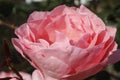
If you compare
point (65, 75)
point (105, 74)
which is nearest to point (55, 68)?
point (65, 75)

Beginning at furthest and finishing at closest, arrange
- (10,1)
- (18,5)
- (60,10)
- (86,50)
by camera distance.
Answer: (10,1), (18,5), (60,10), (86,50)

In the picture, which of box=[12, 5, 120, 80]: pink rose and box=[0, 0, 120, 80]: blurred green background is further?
box=[0, 0, 120, 80]: blurred green background

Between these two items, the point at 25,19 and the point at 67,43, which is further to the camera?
the point at 25,19

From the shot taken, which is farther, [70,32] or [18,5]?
[18,5]

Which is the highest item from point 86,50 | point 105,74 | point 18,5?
point 18,5

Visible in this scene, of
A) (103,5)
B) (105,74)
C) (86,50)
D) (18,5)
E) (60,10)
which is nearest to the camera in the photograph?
(86,50)

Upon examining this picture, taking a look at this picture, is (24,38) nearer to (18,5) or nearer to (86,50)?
(86,50)

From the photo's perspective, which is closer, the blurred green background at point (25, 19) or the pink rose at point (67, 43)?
the pink rose at point (67, 43)

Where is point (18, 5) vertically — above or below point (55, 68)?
above
